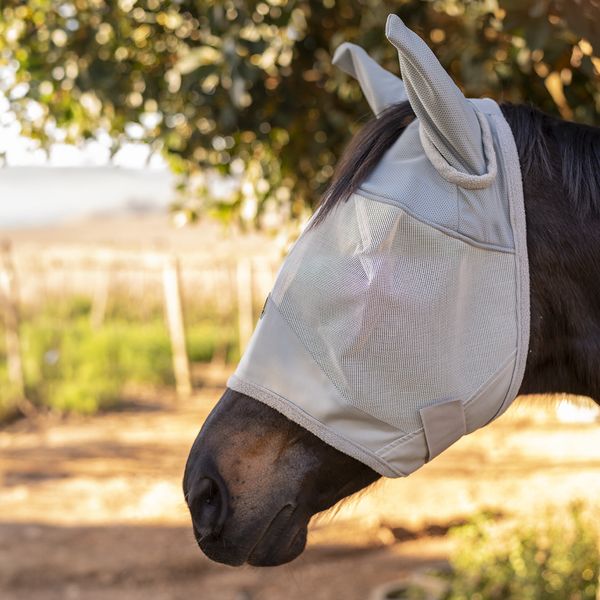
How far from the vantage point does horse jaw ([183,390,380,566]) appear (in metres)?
0.99

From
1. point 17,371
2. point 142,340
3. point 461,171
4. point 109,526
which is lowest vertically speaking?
point 142,340

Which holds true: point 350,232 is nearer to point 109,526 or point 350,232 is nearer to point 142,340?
point 109,526

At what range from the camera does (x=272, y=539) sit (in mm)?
1021

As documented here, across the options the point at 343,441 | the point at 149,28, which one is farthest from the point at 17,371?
the point at 343,441

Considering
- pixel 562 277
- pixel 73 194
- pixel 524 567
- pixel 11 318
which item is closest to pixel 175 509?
pixel 524 567

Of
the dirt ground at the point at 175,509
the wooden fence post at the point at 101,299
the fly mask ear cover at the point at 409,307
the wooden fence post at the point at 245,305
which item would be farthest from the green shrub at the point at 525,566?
the wooden fence post at the point at 101,299

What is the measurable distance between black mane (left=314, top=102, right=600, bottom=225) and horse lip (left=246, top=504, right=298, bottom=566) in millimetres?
517

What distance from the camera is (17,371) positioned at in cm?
716

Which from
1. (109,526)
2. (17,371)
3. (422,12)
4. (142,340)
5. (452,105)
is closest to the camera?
(452,105)

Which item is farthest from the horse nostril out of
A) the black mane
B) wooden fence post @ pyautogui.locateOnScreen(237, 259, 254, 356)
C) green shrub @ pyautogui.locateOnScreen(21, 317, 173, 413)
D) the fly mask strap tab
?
wooden fence post @ pyautogui.locateOnScreen(237, 259, 254, 356)

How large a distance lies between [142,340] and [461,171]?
8.80 m

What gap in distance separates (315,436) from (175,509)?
3713 millimetres

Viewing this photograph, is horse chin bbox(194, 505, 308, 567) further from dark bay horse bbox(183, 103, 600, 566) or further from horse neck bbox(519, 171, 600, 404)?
horse neck bbox(519, 171, 600, 404)

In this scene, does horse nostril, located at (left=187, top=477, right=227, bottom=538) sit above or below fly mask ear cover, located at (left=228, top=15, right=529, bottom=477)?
below
